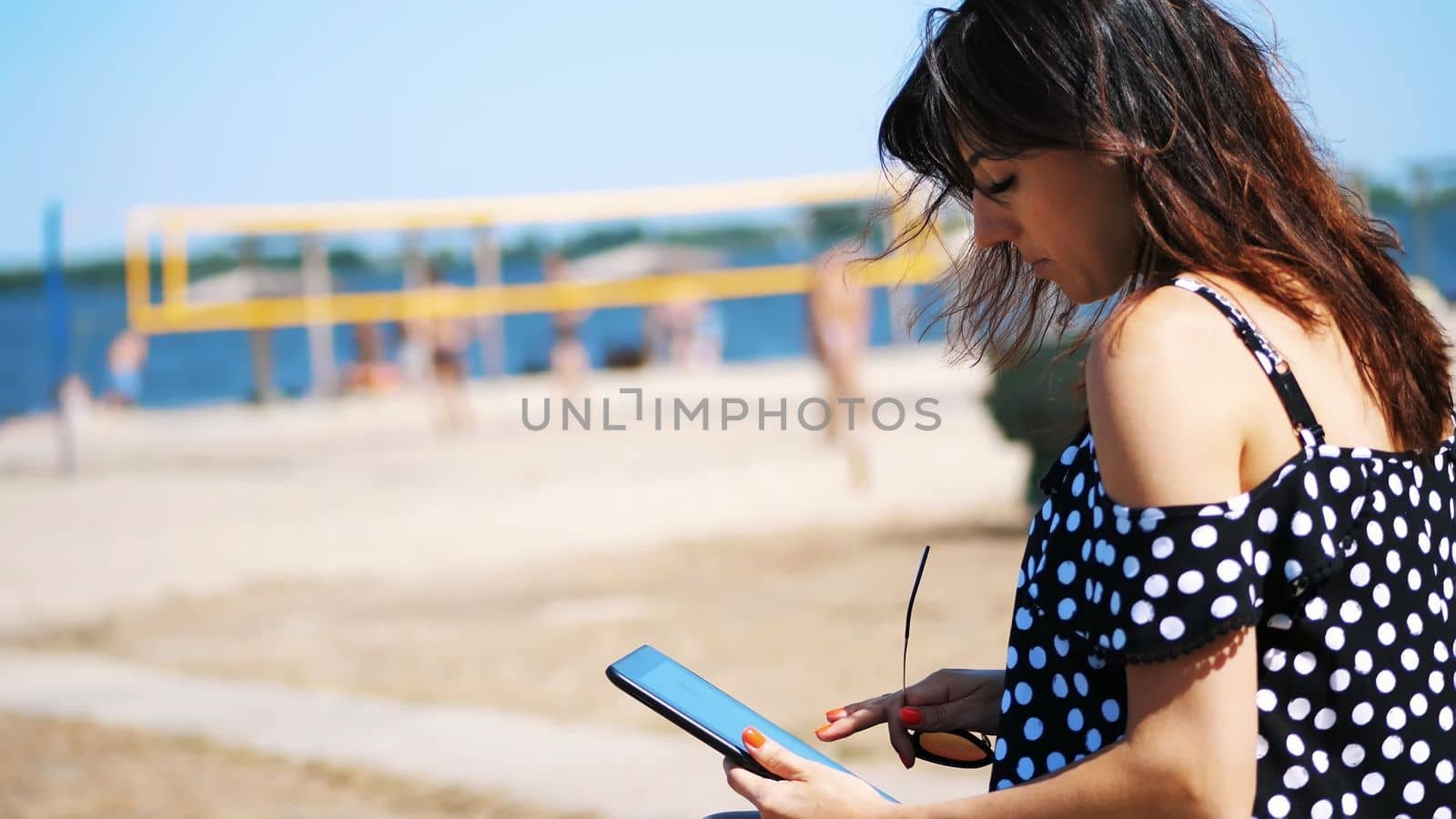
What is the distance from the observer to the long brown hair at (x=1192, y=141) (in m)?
1.28

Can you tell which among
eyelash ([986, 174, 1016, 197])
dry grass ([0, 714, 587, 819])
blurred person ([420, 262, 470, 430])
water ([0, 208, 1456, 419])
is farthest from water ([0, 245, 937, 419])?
eyelash ([986, 174, 1016, 197])

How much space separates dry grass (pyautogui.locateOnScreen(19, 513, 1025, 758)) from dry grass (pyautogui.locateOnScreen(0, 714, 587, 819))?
99 cm

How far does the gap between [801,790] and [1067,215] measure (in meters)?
0.57

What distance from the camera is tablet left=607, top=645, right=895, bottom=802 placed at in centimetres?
149

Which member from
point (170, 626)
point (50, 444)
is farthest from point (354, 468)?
point (170, 626)

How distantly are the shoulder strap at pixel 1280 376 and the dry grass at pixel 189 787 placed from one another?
3.31m

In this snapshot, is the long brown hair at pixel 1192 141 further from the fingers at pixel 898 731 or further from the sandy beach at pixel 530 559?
the sandy beach at pixel 530 559

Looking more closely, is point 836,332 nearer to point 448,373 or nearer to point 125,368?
point 448,373

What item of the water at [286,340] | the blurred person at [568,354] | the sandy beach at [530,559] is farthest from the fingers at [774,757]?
the blurred person at [568,354]

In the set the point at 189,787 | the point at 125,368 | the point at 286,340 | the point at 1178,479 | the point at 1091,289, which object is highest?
the point at 286,340

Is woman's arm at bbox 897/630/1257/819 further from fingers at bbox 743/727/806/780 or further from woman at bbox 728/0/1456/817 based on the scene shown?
fingers at bbox 743/727/806/780

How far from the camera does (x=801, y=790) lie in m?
1.36

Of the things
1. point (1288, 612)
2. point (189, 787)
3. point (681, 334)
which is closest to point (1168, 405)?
point (1288, 612)

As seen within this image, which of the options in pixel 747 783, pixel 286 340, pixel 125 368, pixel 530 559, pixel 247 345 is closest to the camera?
pixel 747 783
